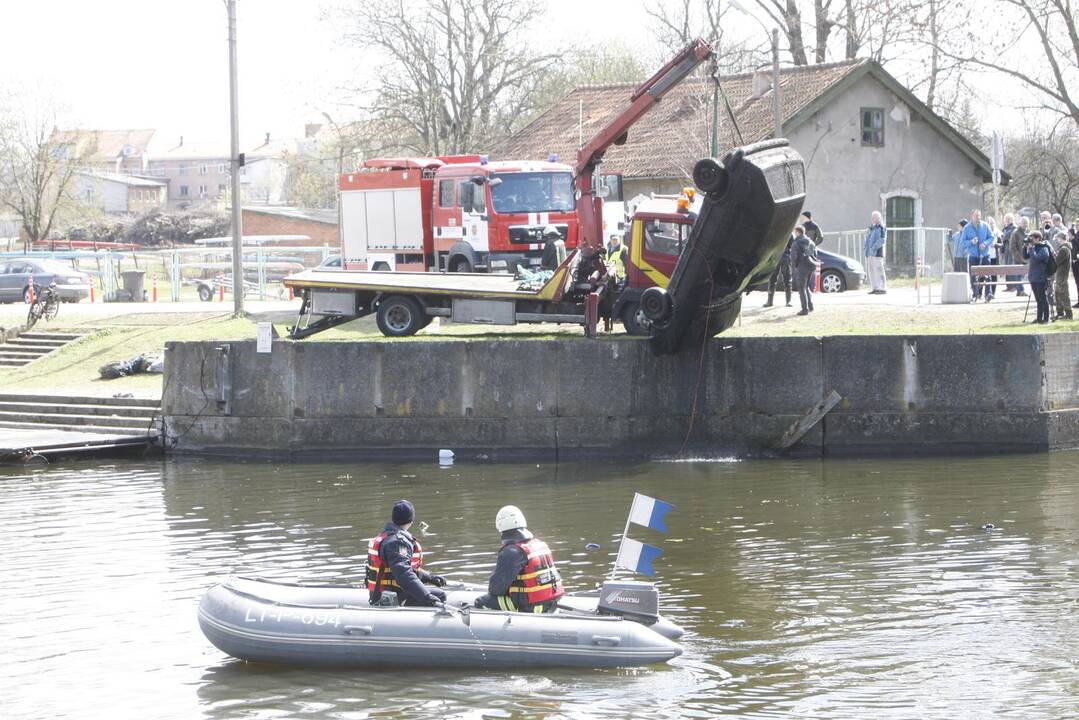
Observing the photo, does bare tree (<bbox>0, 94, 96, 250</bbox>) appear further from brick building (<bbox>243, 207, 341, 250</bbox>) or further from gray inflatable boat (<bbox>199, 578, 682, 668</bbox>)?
gray inflatable boat (<bbox>199, 578, 682, 668</bbox>)

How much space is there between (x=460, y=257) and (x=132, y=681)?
16.6 meters

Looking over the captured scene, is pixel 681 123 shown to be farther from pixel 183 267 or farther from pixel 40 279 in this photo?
pixel 40 279

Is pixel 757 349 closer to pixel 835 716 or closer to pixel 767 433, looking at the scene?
pixel 767 433

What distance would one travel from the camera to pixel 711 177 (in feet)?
62.0

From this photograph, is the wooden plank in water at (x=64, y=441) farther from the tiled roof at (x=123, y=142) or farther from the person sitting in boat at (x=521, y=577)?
the tiled roof at (x=123, y=142)

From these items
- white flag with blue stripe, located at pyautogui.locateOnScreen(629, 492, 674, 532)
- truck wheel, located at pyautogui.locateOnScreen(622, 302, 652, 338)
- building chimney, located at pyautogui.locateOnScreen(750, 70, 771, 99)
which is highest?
building chimney, located at pyautogui.locateOnScreen(750, 70, 771, 99)

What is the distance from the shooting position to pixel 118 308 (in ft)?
111

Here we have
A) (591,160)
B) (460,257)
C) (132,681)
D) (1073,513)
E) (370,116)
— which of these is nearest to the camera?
(132,681)

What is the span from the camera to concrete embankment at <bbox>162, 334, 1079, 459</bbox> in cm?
2045

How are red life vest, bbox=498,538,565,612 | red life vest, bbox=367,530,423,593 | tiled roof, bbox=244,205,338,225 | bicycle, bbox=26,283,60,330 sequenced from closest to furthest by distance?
red life vest, bbox=498,538,565,612, red life vest, bbox=367,530,423,593, bicycle, bbox=26,283,60,330, tiled roof, bbox=244,205,338,225

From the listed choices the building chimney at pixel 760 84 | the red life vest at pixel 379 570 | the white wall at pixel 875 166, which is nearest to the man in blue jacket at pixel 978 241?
the building chimney at pixel 760 84

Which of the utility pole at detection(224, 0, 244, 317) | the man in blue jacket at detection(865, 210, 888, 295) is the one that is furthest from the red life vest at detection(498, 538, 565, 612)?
the utility pole at detection(224, 0, 244, 317)

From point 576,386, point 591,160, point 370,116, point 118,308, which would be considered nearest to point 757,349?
point 576,386

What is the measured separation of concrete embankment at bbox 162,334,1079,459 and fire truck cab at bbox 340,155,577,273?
5.39 meters
